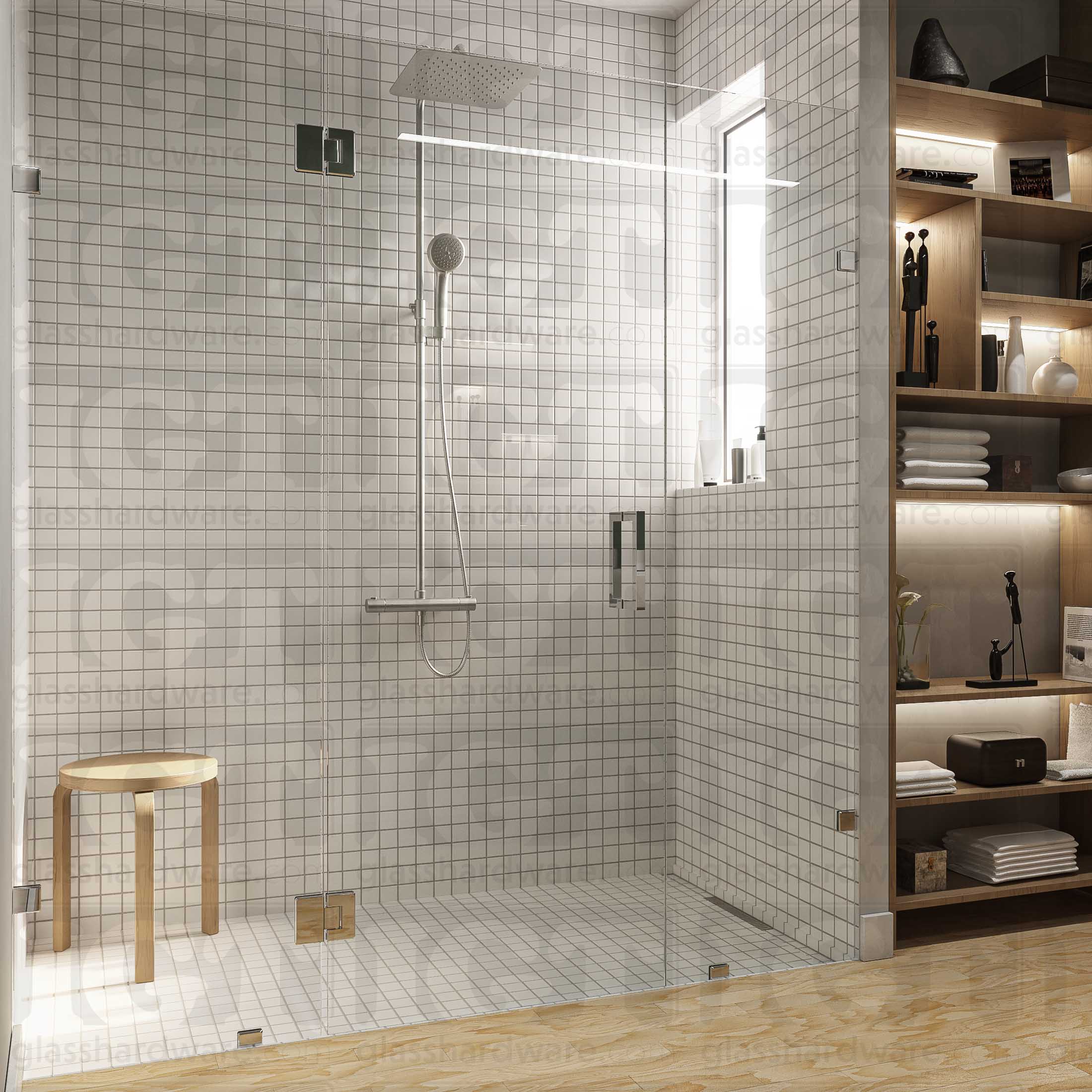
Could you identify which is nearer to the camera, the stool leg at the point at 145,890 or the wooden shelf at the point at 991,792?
the stool leg at the point at 145,890

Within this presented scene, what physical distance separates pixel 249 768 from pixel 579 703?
2.45 feet

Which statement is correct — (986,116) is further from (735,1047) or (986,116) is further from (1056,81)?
(735,1047)

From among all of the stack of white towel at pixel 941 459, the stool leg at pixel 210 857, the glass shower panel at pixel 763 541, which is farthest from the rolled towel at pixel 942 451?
the stool leg at pixel 210 857

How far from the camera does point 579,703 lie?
2.42 meters

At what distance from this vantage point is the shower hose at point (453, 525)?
226 cm

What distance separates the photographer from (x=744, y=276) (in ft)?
8.60

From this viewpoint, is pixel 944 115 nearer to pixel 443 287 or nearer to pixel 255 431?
pixel 443 287

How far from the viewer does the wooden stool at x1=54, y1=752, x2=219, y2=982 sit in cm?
204

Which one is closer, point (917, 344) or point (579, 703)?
point (579, 703)

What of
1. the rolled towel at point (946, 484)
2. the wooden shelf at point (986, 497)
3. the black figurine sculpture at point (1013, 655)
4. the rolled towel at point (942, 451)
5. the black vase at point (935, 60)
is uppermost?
the black vase at point (935, 60)

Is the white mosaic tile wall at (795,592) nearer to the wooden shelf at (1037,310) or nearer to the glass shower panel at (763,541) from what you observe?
the glass shower panel at (763,541)

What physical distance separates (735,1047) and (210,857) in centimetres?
116

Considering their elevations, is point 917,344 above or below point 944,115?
below

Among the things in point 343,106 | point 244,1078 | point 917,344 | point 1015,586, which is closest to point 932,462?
point 917,344
